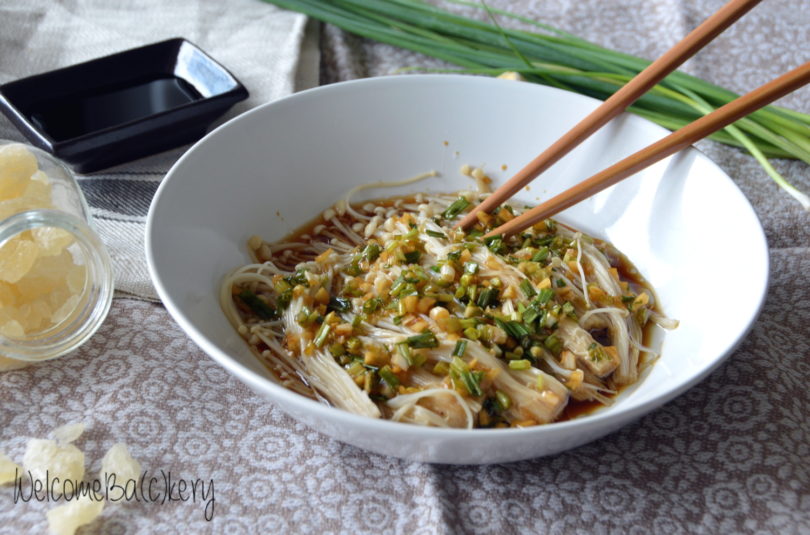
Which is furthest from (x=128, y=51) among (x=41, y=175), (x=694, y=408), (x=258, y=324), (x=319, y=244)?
(x=694, y=408)

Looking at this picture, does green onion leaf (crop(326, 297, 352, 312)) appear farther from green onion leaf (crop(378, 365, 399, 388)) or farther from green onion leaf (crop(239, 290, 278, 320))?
green onion leaf (crop(378, 365, 399, 388))

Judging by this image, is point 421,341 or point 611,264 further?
point 611,264

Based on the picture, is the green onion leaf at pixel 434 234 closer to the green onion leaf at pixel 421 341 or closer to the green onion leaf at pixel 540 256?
the green onion leaf at pixel 540 256

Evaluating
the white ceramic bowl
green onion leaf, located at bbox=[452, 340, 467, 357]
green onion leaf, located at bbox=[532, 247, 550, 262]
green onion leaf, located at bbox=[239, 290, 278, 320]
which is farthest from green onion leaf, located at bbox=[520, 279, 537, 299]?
green onion leaf, located at bbox=[239, 290, 278, 320]

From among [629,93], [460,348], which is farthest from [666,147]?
[460,348]

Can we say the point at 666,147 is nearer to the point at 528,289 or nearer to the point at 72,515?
the point at 528,289

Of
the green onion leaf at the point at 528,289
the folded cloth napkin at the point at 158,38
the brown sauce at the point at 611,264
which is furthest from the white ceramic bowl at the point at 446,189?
the folded cloth napkin at the point at 158,38
